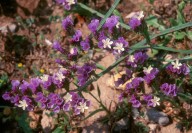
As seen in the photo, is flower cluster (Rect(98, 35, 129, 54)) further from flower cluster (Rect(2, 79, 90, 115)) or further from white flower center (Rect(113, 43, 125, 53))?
flower cluster (Rect(2, 79, 90, 115))

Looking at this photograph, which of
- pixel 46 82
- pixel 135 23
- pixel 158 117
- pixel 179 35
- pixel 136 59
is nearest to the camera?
pixel 135 23

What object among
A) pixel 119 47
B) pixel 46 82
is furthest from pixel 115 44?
pixel 46 82

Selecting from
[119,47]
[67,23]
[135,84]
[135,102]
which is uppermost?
[67,23]

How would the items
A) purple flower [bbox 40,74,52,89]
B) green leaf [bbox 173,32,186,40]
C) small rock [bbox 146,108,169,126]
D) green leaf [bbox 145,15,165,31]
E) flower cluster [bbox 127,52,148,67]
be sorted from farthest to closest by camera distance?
green leaf [bbox 145,15,165,31], green leaf [bbox 173,32,186,40], small rock [bbox 146,108,169,126], flower cluster [bbox 127,52,148,67], purple flower [bbox 40,74,52,89]

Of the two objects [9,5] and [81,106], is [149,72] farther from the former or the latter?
[9,5]

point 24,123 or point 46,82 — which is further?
point 24,123

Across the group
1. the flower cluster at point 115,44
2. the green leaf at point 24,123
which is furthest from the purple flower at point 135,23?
the green leaf at point 24,123

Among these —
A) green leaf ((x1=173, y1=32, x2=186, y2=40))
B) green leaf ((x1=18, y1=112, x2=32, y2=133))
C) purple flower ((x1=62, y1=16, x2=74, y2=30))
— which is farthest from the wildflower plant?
green leaf ((x1=173, y1=32, x2=186, y2=40))

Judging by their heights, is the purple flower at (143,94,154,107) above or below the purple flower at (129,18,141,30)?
below

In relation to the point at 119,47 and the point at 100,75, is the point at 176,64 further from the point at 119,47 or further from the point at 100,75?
the point at 100,75
